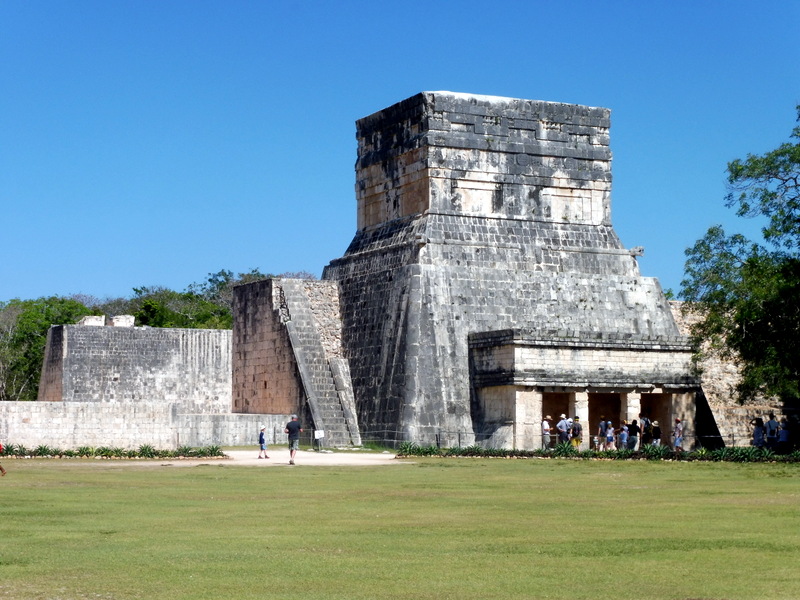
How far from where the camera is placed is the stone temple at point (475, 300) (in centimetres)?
2834

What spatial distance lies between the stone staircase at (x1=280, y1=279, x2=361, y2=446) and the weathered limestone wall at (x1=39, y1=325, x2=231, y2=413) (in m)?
8.19

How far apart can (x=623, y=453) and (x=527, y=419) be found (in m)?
3.80

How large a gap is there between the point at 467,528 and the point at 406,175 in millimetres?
18910

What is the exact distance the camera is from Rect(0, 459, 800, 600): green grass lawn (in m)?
9.24

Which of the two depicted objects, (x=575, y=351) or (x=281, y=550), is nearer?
(x=281, y=550)

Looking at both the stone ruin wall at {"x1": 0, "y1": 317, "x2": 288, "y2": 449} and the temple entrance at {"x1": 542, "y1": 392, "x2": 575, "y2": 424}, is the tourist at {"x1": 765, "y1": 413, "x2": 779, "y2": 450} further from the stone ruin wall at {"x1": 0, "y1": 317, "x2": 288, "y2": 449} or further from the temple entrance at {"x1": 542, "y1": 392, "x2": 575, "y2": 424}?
the stone ruin wall at {"x1": 0, "y1": 317, "x2": 288, "y2": 449}

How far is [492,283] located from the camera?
98.5 feet

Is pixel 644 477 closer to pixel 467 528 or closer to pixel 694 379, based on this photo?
pixel 467 528

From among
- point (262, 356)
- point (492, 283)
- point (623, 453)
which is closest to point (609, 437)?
point (623, 453)

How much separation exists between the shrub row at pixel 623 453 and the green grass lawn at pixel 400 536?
12.1ft

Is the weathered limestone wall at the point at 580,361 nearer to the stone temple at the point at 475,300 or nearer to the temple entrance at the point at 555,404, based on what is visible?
the stone temple at the point at 475,300

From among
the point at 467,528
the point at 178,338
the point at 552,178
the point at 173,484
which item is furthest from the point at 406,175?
the point at 467,528

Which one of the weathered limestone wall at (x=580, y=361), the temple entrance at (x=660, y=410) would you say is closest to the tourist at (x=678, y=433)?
the temple entrance at (x=660, y=410)

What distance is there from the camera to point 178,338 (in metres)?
39.6
